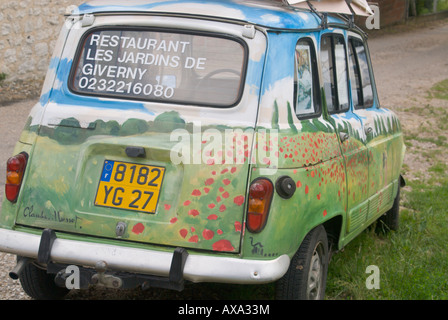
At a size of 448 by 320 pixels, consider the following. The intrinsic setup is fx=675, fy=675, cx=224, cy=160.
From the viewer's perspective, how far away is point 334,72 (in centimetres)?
466

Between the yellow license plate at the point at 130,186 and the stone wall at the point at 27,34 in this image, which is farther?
the stone wall at the point at 27,34

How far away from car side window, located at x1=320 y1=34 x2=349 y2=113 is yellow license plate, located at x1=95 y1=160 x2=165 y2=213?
4.49ft

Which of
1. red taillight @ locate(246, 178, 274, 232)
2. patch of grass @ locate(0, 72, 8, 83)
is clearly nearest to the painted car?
red taillight @ locate(246, 178, 274, 232)

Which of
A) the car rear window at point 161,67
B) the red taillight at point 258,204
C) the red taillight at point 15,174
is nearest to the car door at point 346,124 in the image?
the car rear window at point 161,67

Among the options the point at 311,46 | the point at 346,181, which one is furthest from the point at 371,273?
the point at 311,46

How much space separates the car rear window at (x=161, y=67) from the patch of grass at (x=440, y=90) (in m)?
10.9

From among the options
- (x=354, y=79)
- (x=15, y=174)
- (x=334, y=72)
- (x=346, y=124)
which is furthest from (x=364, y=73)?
(x=15, y=174)

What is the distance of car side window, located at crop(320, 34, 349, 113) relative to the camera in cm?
448

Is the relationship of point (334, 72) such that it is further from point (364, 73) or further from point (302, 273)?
point (302, 273)

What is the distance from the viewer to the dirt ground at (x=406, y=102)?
772cm

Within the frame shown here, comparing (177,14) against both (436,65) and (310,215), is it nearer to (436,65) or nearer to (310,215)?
(310,215)

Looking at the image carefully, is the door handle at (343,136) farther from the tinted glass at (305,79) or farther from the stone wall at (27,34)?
the stone wall at (27,34)

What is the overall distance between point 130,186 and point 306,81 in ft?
4.23

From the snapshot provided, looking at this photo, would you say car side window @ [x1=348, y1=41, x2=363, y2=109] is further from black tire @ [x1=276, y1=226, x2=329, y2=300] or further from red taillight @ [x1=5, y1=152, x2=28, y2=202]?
red taillight @ [x1=5, y1=152, x2=28, y2=202]
